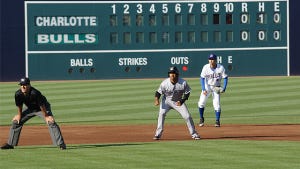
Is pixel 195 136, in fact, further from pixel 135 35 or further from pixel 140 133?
pixel 135 35

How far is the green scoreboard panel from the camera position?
40281 mm

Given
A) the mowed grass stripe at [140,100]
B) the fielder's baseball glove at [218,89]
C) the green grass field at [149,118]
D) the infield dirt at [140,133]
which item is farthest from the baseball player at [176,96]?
the mowed grass stripe at [140,100]

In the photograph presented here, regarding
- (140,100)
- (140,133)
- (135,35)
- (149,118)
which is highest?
(135,35)

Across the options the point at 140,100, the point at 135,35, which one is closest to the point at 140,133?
the point at 140,100

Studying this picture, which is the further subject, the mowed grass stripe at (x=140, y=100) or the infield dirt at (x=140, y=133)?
the mowed grass stripe at (x=140, y=100)

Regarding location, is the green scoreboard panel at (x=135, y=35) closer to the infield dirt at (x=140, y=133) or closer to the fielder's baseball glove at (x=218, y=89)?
the infield dirt at (x=140, y=133)

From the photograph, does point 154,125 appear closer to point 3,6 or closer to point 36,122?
point 36,122

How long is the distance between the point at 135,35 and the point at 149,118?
54.3 feet

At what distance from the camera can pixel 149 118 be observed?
24.2 metres

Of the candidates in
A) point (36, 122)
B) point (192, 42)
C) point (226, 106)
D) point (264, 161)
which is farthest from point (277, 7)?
point (264, 161)

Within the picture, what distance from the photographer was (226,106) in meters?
27.3

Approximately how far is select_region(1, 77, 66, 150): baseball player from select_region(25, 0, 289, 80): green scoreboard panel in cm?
2352

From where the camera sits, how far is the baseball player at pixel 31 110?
16266mm

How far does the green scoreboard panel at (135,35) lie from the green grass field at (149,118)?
1.25 m
